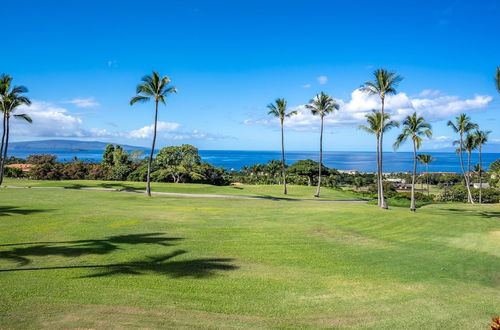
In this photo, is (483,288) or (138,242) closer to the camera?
(483,288)

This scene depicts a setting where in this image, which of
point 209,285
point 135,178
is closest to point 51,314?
point 209,285

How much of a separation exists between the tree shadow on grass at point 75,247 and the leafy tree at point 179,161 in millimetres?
41844

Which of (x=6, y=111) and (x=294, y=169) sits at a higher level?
(x=6, y=111)

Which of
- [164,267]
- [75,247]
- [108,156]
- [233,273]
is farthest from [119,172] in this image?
A: [233,273]

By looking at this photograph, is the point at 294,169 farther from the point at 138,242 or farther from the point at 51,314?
the point at 51,314

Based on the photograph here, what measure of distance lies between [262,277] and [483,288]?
23.7 ft

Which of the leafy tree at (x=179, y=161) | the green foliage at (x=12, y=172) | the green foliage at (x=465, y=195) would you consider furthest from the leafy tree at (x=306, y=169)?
the green foliage at (x=12, y=172)

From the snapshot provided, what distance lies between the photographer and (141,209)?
22625 mm

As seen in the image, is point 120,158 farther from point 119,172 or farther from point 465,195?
point 465,195

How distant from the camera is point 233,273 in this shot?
11.1m

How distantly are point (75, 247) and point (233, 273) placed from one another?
Answer: 244 inches

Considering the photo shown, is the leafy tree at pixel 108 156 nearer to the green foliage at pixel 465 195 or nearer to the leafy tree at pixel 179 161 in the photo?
the leafy tree at pixel 179 161

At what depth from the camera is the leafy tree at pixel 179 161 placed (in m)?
56.4

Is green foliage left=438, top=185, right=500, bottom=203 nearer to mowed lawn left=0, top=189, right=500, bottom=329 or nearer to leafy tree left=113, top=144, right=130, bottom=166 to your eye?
mowed lawn left=0, top=189, right=500, bottom=329
